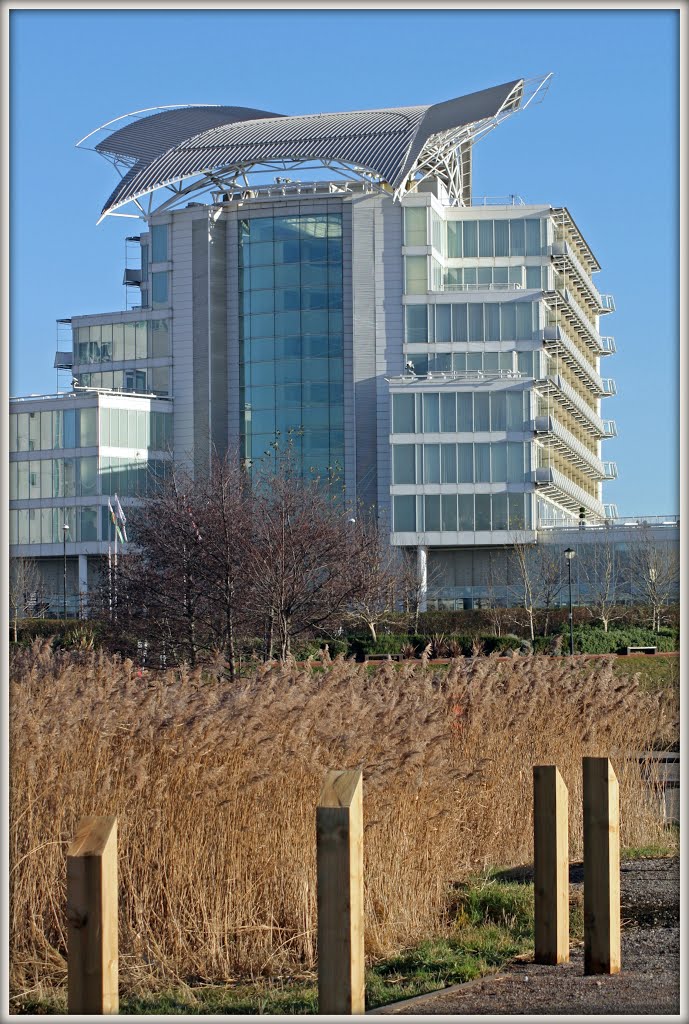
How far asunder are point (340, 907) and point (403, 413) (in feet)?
212

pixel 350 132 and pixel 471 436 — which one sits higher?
pixel 350 132

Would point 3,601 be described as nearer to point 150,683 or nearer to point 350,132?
point 150,683

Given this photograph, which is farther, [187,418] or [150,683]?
[187,418]

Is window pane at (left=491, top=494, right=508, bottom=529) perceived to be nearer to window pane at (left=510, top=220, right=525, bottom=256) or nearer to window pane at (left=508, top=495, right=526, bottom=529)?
window pane at (left=508, top=495, right=526, bottom=529)

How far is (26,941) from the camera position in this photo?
295 inches

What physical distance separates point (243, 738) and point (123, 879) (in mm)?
1127

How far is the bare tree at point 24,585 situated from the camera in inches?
2217

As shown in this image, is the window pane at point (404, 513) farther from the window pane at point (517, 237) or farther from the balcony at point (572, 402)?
the window pane at point (517, 237)

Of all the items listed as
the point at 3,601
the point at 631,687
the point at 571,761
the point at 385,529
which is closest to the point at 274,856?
the point at 3,601

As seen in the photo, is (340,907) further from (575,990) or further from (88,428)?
(88,428)

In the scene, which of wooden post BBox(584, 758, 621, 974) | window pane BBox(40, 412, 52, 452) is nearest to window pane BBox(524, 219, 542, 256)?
window pane BBox(40, 412, 52, 452)

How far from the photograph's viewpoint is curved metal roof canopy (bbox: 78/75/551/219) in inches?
2844

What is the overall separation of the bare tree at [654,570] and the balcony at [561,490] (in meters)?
6.19

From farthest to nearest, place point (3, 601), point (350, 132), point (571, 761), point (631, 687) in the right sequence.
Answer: point (350, 132), point (631, 687), point (571, 761), point (3, 601)
